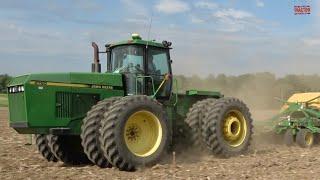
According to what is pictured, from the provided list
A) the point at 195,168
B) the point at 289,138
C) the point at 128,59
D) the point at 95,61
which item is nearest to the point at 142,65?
the point at 128,59

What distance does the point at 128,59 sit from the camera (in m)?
11.7

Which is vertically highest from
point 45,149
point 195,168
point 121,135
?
point 121,135

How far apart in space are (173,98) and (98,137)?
288 cm

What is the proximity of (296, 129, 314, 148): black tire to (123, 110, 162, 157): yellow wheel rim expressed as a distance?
18.8ft

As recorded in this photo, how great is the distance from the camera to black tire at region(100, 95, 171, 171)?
32.2ft

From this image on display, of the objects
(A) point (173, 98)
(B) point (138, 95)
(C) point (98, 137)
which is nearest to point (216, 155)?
(A) point (173, 98)

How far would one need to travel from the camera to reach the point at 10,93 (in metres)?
10.7

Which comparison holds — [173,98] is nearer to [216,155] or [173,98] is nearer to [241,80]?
[216,155]

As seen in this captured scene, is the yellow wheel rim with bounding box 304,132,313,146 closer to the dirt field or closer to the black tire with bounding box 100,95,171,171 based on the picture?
the dirt field

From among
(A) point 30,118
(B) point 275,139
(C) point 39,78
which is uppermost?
(C) point 39,78

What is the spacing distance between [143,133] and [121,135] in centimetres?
90

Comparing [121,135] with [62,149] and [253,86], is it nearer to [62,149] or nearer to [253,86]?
[62,149]

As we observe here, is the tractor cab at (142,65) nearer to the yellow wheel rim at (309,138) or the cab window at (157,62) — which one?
the cab window at (157,62)

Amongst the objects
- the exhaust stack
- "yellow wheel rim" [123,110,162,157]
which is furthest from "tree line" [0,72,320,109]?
"yellow wheel rim" [123,110,162,157]
